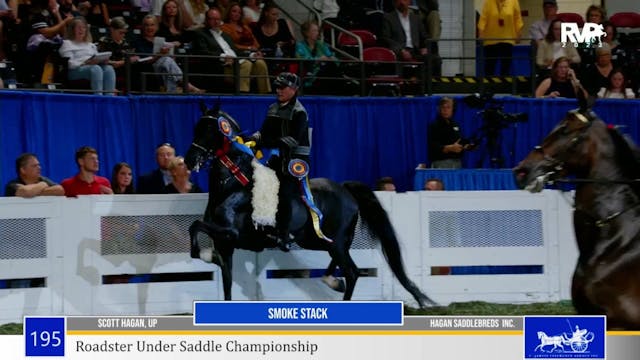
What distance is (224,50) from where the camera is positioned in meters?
16.0

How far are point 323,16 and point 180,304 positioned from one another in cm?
769

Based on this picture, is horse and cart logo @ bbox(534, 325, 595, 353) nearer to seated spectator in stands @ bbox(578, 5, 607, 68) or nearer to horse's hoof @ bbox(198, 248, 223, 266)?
horse's hoof @ bbox(198, 248, 223, 266)

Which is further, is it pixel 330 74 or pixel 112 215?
pixel 330 74

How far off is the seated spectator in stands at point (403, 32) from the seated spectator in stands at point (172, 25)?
→ 3089mm

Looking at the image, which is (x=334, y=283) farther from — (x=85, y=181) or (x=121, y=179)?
(x=85, y=181)

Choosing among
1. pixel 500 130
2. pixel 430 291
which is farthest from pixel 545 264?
pixel 500 130

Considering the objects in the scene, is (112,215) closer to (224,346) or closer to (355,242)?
(355,242)

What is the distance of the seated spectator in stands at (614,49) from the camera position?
59.6 ft

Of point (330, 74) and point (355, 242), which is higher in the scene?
point (330, 74)

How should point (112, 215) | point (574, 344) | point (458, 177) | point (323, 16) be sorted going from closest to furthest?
point (574, 344)
point (112, 215)
point (458, 177)
point (323, 16)

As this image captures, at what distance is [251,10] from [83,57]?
321cm

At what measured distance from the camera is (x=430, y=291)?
12758mm

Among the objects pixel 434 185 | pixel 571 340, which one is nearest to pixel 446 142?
pixel 434 185

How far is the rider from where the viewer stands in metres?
11.9
